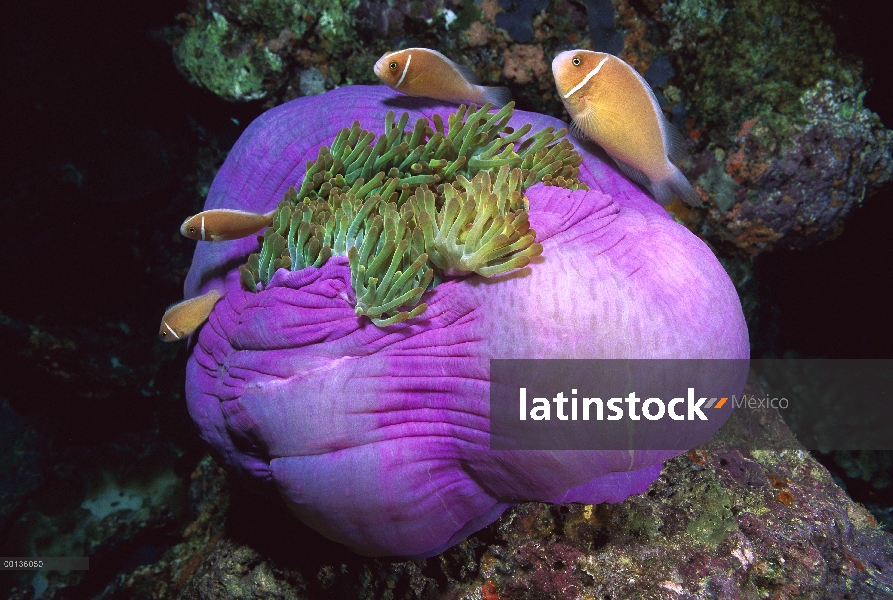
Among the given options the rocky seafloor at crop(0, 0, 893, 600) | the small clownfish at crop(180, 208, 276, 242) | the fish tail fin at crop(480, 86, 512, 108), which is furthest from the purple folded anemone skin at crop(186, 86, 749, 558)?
the fish tail fin at crop(480, 86, 512, 108)

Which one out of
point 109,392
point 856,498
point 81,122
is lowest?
Result: point 856,498

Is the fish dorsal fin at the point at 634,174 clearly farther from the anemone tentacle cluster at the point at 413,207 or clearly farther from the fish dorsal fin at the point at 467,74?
the fish dorsal fin at the point at 467,74

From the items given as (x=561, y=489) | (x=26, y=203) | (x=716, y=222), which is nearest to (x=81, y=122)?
(x=26, y=203)

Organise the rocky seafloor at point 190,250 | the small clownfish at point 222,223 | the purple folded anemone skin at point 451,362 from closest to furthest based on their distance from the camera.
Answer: the purple folded anemone skin at point 451,362
the rocky seafloor at point 190,250
the small clownfish at point 222,223

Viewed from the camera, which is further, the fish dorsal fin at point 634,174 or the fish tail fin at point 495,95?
the fish tail fin at point 495,95

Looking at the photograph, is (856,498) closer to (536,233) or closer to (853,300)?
(853,300)

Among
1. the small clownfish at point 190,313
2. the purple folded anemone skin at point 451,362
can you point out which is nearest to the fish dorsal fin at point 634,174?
the purple folded anemone skin at point 451,362
